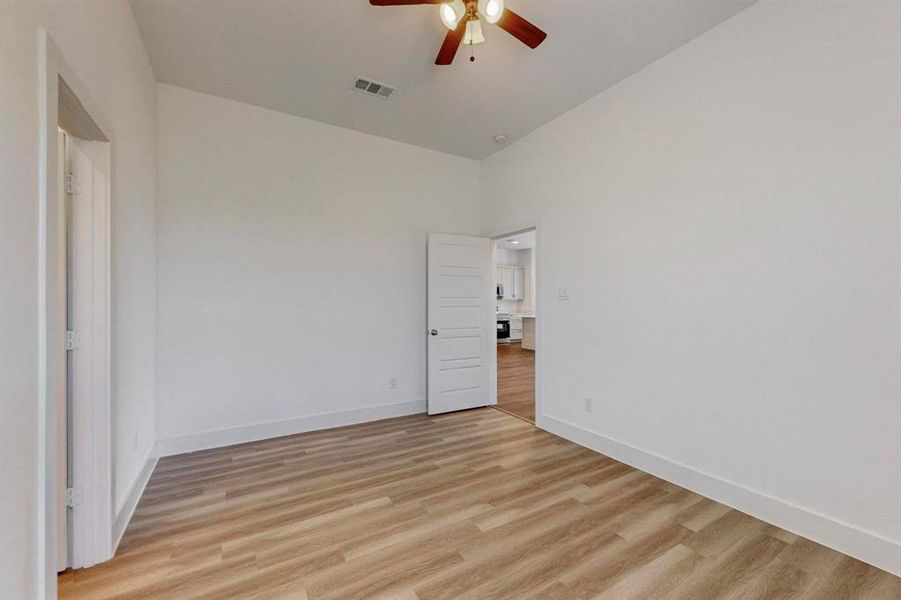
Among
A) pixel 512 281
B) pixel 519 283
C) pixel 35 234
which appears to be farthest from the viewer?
pixel 519 283

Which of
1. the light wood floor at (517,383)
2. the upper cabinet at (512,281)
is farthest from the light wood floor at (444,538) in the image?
the upper cabinet at (512,281)

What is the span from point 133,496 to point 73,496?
0.64 m

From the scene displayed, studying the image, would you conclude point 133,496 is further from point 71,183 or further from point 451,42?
point 451,42

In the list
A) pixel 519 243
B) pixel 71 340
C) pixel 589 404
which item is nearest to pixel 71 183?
pixel 71 340

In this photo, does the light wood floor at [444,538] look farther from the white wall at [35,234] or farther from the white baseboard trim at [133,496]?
the white wall at [35,234]

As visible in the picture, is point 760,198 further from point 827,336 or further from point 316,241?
point 316,241

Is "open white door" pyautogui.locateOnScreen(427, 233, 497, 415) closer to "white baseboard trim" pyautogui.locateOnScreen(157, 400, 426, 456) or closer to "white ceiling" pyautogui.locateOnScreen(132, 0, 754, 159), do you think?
"white baseboard trim" pyautogui.locateOnScreen(157, 400, 426, 456)

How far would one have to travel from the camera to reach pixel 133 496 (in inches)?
89.0

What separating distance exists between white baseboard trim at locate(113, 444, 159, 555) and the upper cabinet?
8.53 meters

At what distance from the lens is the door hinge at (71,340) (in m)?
1.71

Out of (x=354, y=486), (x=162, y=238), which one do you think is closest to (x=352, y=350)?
(x=354, y=486)

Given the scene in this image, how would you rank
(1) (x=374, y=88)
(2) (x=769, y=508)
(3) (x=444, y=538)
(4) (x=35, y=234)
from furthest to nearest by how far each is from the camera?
1. (1) (x=374, y=88)
2. (2) (x=769, y=508)
3. (3) (x=444, y=538)
4. (4) (x=35, y=234)

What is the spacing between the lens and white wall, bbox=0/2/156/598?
3.28 feet

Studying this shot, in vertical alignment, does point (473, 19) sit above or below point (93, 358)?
above
